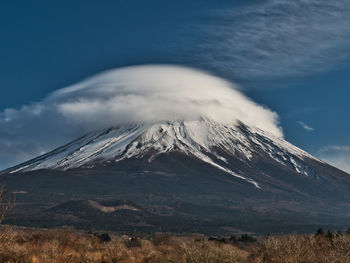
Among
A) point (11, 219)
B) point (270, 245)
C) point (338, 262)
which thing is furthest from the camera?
point (11, 219)

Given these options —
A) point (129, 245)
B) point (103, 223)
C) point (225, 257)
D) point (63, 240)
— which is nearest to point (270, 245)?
point (225, 257)

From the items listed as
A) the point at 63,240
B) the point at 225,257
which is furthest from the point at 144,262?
the point at 63,240

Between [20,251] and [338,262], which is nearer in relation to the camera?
[338,262]

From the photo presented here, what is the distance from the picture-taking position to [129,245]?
51.6m

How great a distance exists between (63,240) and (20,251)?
16.0 m

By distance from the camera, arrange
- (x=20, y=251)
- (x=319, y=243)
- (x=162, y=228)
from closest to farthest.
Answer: (x=20, y=251) < (x=319, y=243) < (x=162, y=228)

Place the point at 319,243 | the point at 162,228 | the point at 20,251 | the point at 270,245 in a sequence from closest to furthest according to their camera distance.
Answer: the point at 20,251 < the point at 270,245 < the point at 319,243 < the point at 162,228

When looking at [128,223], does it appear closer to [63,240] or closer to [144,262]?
[63,240]

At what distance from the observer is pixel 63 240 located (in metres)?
43.1

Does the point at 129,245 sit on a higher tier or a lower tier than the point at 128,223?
lower

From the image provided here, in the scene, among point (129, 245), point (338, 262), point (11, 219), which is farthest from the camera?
point (11, 219)

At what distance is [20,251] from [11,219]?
16852cm

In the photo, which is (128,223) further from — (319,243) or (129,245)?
(319,243)

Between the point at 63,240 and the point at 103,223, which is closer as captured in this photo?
the point at 63,240
